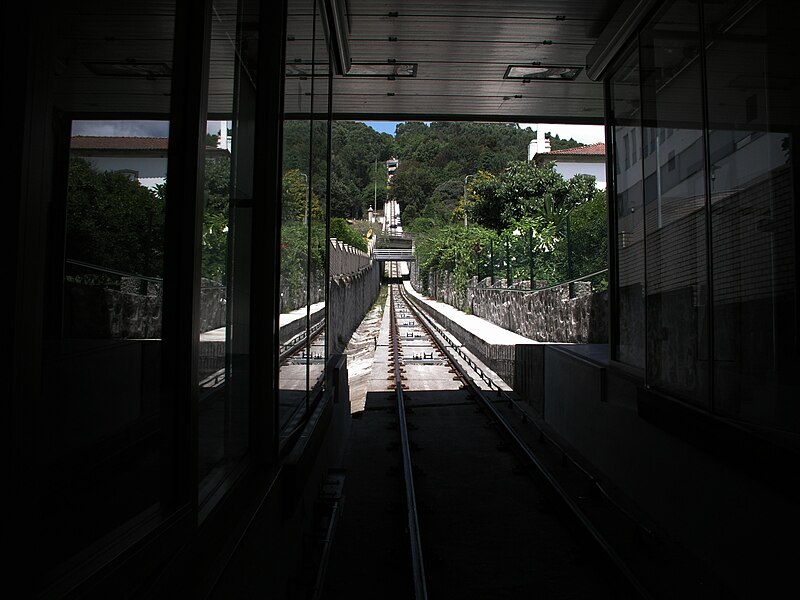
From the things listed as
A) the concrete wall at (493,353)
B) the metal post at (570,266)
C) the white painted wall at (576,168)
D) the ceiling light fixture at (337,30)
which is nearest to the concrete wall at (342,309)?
the ceiling light fixture at (337,30)

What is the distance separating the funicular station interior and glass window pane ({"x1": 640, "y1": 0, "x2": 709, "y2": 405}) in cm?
3

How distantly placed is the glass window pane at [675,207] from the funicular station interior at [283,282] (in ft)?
0.09

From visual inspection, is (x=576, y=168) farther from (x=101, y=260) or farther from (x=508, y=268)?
(x=101, y=260)

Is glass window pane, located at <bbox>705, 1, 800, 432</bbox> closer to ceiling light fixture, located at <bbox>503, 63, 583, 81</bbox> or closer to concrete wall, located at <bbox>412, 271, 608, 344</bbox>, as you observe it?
ceiling light fixture, located at <bbox>503, 63, 583, 81</bbox>

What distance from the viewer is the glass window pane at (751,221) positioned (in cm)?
361

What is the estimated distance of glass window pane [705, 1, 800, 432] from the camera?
3613 mm

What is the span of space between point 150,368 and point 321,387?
3.32 metres

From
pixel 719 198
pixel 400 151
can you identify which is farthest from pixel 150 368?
pixel 400 151

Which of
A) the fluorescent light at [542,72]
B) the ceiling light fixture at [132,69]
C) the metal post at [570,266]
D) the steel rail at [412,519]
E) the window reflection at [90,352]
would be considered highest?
the fluorescent light at [542,72]

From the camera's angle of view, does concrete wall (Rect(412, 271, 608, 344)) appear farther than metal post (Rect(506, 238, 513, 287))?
No

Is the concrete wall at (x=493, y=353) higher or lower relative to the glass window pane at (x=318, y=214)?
lower

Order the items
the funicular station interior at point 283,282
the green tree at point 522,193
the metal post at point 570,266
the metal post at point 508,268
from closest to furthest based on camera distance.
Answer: the funicular station interior at point 283,282 → the metal post at point 570,266 → the metal post at point 508,268 → the green tree at point 522,193

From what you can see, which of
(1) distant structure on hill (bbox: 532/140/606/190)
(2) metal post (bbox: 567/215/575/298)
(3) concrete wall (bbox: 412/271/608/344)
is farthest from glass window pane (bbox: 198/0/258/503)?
(1) distant structure on hill (bbox: 532/140/606/190)

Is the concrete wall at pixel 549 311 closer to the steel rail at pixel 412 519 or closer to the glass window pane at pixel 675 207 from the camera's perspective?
the steel rail at pixel 412 519
